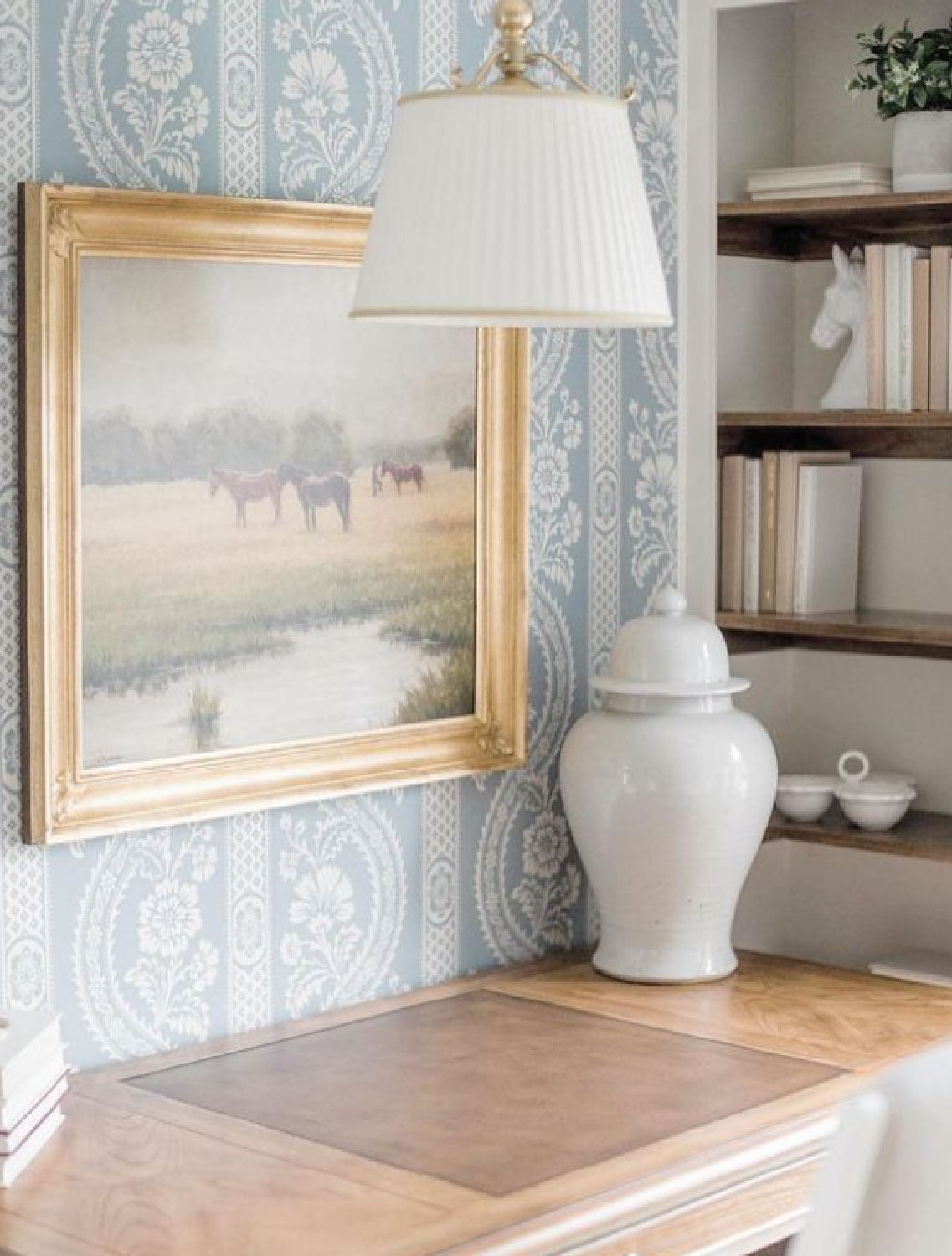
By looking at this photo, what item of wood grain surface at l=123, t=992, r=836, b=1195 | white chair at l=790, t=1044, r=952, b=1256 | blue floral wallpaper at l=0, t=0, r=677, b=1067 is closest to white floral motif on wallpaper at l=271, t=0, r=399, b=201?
blue floral wallpaper at l=0, t=0, r=677, b=1067

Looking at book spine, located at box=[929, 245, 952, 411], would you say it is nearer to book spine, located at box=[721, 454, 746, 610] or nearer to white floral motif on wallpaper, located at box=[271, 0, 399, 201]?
book spine, located at box=[721, 454, 746, 610]

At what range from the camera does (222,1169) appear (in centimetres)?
219

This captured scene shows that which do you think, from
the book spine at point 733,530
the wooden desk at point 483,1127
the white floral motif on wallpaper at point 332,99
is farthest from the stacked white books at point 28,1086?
the book spine at point 733,530

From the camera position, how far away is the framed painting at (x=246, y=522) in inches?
97.3

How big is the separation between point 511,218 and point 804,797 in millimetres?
1351

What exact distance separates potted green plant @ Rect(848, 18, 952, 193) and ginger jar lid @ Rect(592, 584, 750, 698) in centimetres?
75

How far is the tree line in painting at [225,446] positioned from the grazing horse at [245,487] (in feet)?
0.04

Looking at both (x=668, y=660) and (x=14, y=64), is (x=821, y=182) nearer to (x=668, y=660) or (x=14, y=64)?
(x=668, y=660)

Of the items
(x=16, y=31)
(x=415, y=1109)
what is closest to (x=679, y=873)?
(x=415, y=1109)

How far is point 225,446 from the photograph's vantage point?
2645 mm

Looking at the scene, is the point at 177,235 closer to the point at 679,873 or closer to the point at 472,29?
the point at 472,29

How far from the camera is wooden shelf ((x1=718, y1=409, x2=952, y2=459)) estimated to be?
10.3 ft

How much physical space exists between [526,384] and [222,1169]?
1.27 metres

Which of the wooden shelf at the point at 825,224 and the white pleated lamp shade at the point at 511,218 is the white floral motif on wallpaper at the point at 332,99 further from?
the wooden shelf at the point at 825,224
